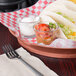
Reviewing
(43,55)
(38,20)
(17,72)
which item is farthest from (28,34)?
(17,72)

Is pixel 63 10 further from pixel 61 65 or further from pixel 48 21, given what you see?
pixel 61 65

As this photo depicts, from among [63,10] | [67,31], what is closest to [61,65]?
→ [67,31]

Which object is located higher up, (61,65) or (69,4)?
(69,4)

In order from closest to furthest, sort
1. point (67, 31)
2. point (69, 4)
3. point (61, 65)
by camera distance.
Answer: point (61, 65), point (67, 31), point (69, 4)

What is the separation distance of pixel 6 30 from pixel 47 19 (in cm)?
30

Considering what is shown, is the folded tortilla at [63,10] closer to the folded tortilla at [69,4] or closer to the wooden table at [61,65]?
the folded tortilla at [69,4]

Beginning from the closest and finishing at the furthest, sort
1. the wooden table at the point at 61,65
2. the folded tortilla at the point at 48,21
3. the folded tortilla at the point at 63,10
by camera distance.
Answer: the wooden table at the point at 61,65 → the folded tortilla at the point at 48,21 → the folded tortilla at the point at 63,10

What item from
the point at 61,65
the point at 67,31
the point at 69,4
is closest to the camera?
the point at 61,65

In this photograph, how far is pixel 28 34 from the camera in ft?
3.40

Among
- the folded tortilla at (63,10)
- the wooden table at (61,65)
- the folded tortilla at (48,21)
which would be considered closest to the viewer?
the wooden table at (61,65)

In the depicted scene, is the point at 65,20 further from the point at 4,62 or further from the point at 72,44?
the point at 4,62

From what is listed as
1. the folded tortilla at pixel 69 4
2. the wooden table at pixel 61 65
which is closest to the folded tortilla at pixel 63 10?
the folded tortilla at pixel 69 4

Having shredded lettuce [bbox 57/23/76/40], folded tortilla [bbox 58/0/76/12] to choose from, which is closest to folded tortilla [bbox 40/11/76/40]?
shredded lettuce [bbox 57/23/76/40]

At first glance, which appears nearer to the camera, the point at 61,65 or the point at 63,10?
the point at 61,65
